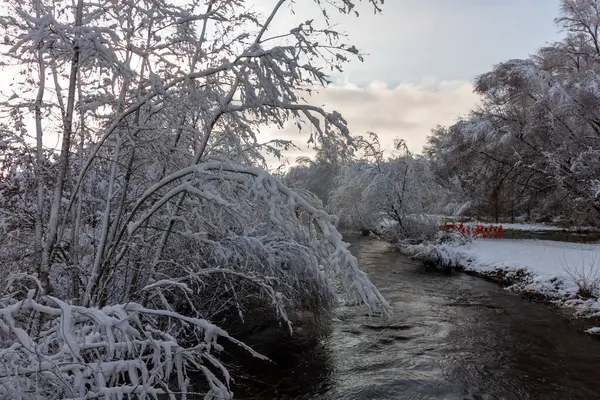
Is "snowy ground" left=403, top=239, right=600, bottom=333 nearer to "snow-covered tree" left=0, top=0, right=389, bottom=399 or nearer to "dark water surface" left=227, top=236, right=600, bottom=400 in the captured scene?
"dark water surface" left=227, top=236, right=600, bottom=400

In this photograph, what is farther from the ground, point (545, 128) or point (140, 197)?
point (545, 128)

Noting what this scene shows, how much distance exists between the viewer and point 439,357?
8711 mm

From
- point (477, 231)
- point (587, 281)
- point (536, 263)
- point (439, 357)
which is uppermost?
point (477, 231)

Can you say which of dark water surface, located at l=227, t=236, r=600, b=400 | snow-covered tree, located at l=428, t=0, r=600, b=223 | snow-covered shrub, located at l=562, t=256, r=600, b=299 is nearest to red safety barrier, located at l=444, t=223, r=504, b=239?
snow-covered tree, located at l=428, t=0, r=600, b=223

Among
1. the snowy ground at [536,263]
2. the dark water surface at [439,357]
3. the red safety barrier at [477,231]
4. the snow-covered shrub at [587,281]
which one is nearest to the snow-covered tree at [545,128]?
the red safety barrier at [477,231]

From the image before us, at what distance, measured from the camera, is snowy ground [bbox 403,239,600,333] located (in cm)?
1236

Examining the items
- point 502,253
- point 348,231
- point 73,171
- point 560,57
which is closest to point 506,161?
point 560,57

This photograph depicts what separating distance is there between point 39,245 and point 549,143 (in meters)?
23.8

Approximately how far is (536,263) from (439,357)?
901 cm

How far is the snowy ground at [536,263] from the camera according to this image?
12.4 metres

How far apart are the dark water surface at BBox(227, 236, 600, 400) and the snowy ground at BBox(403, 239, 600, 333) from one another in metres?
0.99

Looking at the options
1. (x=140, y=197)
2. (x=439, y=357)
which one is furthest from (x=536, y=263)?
(x=140, y=197)

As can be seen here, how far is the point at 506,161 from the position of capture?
Answer: 82.0 ft

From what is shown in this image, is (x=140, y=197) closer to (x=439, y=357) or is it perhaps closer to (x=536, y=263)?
(x=439, y=357)
